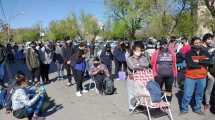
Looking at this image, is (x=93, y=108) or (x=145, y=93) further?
(x=93, y=108)

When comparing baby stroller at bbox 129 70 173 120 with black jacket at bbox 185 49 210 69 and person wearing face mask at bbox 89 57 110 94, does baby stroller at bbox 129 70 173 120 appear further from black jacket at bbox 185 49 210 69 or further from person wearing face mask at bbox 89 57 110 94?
person wearing face mask at bbox 89 57 110 94

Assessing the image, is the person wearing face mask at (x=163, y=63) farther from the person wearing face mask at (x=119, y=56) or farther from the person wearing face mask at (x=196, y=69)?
the person wearing face mask at (x=119, y=56)

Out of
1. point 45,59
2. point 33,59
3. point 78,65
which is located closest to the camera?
point 78,65

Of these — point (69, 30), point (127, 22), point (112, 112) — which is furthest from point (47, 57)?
point (69, 30)

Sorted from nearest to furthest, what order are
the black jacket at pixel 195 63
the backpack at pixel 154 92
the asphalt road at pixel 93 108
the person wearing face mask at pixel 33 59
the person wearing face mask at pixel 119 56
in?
1. the backpack at pixel 154 92
2. the black jacket at pixel 195 63
3. the asphalt road at pixel 93 108
4. the person wearing face mask at pixel 33 59
5. the person wearing face mask at pixel 119 56

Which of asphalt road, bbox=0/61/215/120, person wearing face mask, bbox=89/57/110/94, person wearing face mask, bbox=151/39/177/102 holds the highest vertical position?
person wearing face mask, bbox=151/39/177/102

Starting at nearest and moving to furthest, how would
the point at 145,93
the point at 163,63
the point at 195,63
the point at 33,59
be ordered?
the point at 145,93
the point at 195,63
the point at 163,63
the point at 33,59

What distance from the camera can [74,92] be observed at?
46.4ft

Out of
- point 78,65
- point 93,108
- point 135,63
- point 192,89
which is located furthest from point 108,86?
point 192,89

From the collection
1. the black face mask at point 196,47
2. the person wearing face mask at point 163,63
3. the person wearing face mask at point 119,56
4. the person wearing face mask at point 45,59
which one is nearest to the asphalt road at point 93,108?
the person wearing face mask at point 163,63

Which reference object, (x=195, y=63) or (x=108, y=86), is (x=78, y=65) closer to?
(x=108, y=86)

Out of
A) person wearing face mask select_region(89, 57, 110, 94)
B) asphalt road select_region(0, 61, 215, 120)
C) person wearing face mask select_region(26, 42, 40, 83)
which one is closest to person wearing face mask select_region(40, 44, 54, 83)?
person wearing face mask select_region(26, 42, 40, 83)

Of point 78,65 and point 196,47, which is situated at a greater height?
point 196,47

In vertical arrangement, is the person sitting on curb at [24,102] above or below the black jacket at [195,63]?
below
